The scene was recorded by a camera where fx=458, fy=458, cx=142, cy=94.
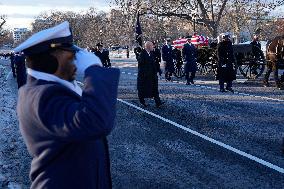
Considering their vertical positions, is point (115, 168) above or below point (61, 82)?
A: below

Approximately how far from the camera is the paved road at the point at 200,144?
5.50 metres

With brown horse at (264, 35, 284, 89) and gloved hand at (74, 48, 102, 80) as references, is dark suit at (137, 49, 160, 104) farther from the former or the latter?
gloved hand at (74, 48, 102, 80)

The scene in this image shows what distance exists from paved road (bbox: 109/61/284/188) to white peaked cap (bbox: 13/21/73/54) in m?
3.53

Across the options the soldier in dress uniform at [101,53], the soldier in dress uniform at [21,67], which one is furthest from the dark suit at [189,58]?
the soldier in dress uniform at [21,67]

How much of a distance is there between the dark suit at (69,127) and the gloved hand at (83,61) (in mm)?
34

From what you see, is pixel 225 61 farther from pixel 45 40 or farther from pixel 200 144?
pixel 45 40

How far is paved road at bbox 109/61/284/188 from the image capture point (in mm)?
5496

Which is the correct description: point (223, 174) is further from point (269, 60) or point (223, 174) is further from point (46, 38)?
point (269, 60)

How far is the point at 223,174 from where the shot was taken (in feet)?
18.4

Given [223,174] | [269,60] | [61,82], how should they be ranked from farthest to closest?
[269,60]
[223,174]
[61,82]

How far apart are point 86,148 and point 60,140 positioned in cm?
13

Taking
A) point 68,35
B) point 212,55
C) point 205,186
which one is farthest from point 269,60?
point 68,35

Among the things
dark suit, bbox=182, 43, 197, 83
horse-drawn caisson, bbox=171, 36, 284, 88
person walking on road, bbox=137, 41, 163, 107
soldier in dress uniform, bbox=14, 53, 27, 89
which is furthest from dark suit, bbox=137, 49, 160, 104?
dark suit, bbox=182, 43, 197, 83

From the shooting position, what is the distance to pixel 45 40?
200 centimetres
